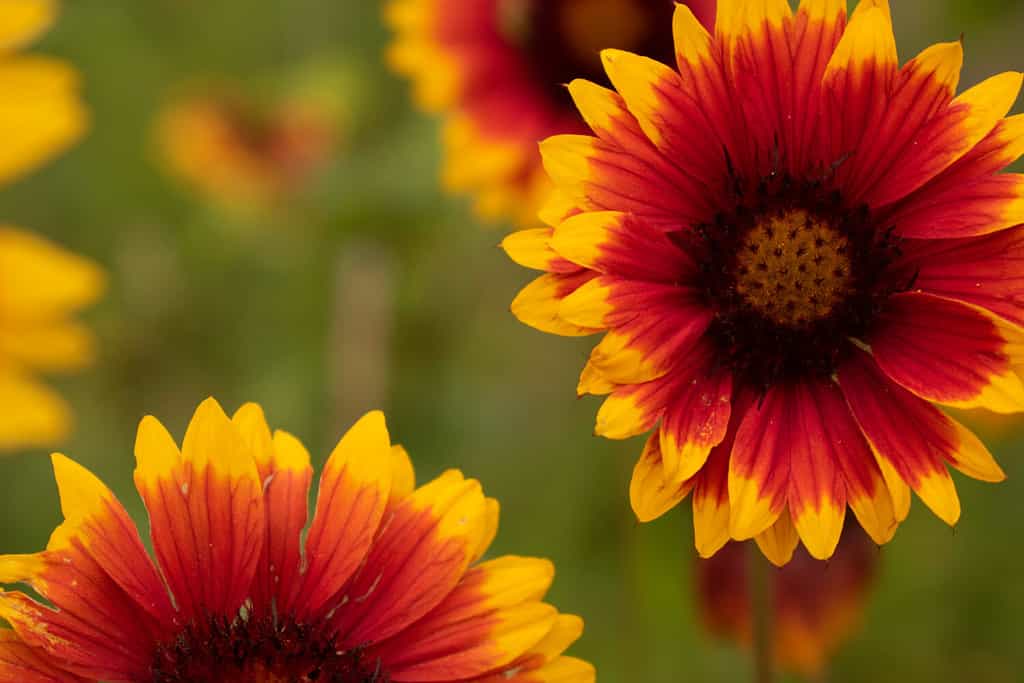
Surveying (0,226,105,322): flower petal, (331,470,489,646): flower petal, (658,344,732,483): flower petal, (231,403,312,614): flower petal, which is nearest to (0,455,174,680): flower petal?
(231,403,312,614): flower petal

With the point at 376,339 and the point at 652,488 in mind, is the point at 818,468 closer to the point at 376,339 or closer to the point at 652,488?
the point at 652,488

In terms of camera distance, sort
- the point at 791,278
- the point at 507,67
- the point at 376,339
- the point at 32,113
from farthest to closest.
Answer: the point at 376,339
the point at 507,67
the point at 32,113
the point at 791,278

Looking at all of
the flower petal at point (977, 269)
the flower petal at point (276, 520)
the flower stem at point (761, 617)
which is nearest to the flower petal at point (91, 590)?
the flower petal at point (276, 520)

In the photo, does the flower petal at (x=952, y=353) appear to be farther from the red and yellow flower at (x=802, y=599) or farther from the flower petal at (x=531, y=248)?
the red and yellow flower at (x=802, y=599)

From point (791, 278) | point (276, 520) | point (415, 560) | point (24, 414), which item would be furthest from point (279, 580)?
point (24, 414)

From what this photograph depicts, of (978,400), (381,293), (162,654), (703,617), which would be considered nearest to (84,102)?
(381,293)

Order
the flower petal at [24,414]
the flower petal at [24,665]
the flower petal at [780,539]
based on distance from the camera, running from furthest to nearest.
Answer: the flower petal at [24,414] < the flower petal at [780,539] < the flower petal at [24,665]
